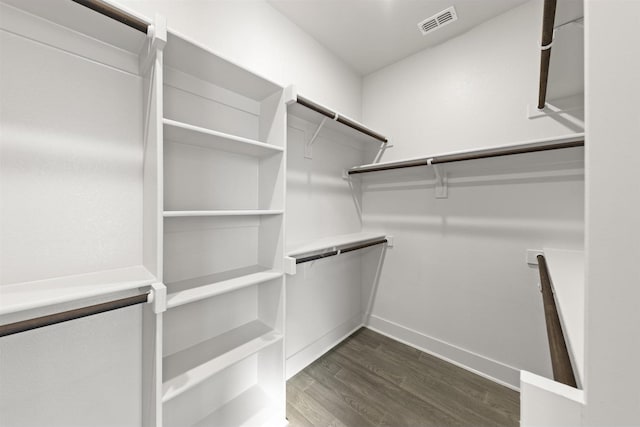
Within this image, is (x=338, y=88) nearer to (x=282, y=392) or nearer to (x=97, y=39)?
(x=97, y=39)

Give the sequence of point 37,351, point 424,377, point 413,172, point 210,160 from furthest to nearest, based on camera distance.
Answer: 1. point 413,172
2. point 424,377
3. point 210,160
4. point 37,351

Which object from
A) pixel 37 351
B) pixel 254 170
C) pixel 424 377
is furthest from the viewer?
pixel 424 377

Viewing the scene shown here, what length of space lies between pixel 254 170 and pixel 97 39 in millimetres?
829

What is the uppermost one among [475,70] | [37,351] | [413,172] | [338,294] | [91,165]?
[475,70]

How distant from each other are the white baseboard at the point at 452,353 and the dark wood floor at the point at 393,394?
2.0 inches

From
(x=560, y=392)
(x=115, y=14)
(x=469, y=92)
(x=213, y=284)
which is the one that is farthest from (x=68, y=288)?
(x=469, y=92)

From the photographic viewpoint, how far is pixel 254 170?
146cm

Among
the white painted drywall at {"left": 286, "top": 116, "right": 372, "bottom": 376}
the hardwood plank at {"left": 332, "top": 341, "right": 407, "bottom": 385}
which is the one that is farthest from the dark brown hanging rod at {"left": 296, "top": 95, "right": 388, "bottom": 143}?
the hardwood plank at {"left": 332, "top": 341, "right": 407, "bottom": 385}

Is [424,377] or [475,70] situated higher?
[475,70]

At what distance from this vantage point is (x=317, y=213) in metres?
1.93

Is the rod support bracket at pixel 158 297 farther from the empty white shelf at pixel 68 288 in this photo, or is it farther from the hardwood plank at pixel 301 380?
the hardwood plank at pixel 301 380

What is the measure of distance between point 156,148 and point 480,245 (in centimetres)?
206

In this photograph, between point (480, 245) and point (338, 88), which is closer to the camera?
point (480, 245)

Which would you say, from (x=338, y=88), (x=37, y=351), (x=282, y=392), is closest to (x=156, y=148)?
(x=37, y=351)
